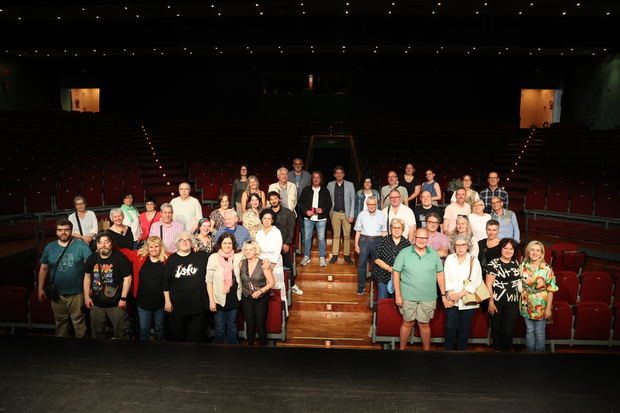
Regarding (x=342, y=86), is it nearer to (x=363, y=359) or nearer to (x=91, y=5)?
(x=91, y=5)

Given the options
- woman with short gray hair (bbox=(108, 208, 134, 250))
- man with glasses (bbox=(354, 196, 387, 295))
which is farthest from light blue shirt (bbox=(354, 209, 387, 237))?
woman with short gray hair (bbox=(108, 208, 134, 250))

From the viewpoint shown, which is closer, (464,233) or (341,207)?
(464,233)

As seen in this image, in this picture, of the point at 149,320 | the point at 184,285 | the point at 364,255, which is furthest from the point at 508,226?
the point at 149,320

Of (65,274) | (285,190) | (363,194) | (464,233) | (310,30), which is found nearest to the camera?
(65,274)

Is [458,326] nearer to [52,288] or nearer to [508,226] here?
[508,226]

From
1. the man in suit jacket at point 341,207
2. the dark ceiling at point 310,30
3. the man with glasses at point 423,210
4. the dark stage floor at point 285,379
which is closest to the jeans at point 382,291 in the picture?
the man with glasses at point 423,210

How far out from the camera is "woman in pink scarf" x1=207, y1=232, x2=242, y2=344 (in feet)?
12.0

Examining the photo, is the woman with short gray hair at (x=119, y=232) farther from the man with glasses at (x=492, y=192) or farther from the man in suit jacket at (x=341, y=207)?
the man with glasses at (x=492, y=192)

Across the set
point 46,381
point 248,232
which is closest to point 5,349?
point 46,381

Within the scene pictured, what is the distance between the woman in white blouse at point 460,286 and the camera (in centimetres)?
367

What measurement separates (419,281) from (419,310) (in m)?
0.27

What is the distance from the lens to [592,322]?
410 centimetres

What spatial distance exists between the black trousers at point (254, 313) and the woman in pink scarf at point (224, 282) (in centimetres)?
8

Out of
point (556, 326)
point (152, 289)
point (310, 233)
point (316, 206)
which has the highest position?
point (316, 206)
